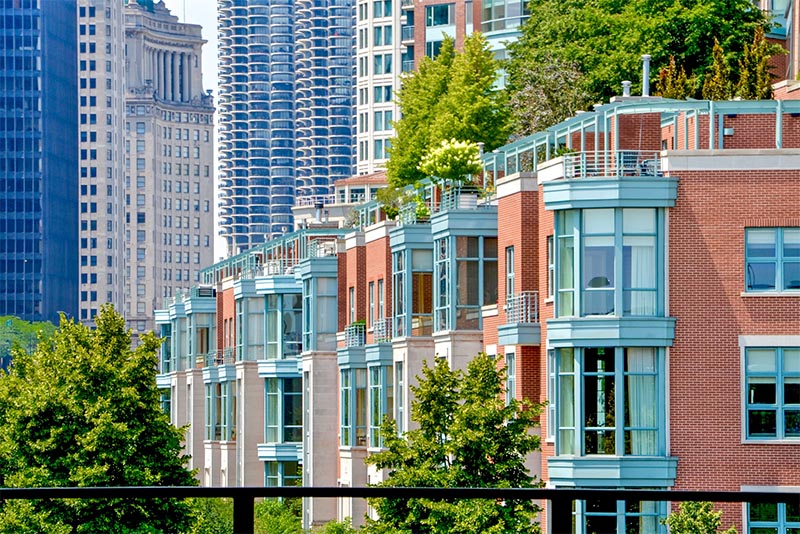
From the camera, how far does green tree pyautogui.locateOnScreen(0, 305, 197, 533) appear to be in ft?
181

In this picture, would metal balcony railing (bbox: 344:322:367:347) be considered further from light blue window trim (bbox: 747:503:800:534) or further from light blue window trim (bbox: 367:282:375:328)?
light blue window trim (bbox: 747:503:800:534)

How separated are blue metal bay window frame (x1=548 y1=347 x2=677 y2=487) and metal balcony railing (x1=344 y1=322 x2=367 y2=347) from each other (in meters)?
23.7

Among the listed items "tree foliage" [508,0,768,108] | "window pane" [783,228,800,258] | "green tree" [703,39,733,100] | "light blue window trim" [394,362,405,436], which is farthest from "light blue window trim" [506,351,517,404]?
"tree foliage" [508,0,768,108]

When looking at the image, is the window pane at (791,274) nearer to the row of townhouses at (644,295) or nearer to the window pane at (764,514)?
the row of townhouses at (644,295)

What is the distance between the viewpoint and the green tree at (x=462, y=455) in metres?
43.7

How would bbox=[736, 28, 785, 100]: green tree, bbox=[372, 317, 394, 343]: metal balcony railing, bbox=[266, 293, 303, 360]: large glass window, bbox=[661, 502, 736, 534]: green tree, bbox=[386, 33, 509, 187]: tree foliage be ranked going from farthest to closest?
bbox=[266, 293, 303, 360]: large glass window → bbox=[386, 33, 509, 187]: tree foliage → bbox=[372, 317, 394, 343]: metal balcony railing → bbox=[736, 28, 785, 100]: green tree → bbox=[661, 502, 736, 534]: green tree

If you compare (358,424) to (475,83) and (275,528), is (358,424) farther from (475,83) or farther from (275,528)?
(475,83)

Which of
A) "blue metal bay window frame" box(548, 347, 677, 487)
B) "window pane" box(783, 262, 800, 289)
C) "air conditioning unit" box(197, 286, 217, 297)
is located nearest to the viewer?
"blue metal bay window frame" box(548, 347, 677, 487)

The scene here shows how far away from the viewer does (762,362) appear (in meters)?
44.0

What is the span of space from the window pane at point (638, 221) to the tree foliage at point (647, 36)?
76.6 feet

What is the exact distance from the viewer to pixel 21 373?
67.9 metres

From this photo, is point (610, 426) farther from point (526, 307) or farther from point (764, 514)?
point (526, 307)

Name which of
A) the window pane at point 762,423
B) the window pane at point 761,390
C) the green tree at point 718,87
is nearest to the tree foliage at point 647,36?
the green tree at point 718,87

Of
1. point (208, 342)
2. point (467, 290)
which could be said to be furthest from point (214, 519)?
point (208, 342)
